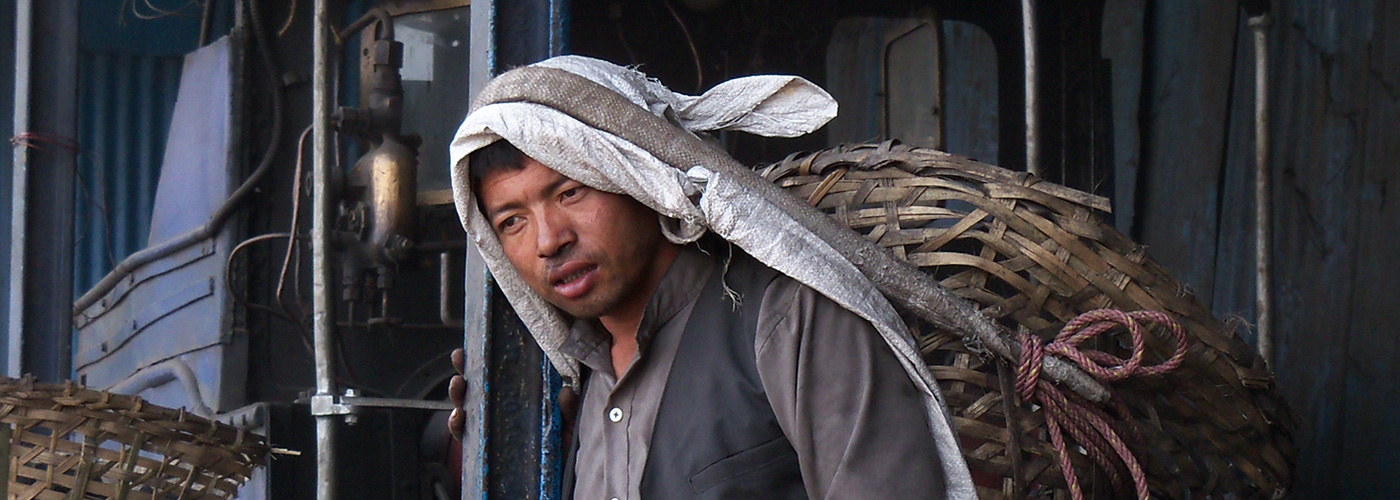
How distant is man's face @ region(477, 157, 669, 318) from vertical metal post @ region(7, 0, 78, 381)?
219 centimetres

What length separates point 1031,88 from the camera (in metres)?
2.58

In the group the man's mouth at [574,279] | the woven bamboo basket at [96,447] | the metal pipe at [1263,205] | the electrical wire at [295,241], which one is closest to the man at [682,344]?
the man's mouth at [574,279]

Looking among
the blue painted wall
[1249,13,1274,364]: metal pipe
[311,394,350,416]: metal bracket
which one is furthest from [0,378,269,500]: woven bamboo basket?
the blue painted wall

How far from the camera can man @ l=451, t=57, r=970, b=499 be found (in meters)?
1.67

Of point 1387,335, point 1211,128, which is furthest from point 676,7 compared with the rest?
point 1387,335

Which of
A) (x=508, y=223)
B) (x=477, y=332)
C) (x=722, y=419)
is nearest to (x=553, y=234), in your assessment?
(x=508, y=223)

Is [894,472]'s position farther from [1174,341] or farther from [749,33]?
[749,33]

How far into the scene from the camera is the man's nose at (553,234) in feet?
6.09

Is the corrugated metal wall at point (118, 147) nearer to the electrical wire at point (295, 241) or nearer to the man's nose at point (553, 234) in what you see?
the electrical wire at point (295, 241)

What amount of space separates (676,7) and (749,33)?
0.24 m

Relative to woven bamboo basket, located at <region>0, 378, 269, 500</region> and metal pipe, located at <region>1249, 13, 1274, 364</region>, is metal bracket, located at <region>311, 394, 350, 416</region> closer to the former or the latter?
woven bamboo basket, located at <region>0, 378, 269, 500</region>

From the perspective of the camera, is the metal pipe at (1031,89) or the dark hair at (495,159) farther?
the metal pipe at (1031,89)

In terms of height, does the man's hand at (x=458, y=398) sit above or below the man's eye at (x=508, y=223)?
below

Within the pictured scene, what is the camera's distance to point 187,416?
8.74ft
